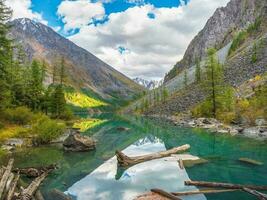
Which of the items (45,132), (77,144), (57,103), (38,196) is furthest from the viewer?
(57,103)

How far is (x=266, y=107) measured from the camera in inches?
2586

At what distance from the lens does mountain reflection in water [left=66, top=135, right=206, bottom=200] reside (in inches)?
797

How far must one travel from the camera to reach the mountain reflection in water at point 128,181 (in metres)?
20.2

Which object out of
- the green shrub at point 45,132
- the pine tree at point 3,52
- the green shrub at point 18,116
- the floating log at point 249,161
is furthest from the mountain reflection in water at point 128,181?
the green shrub at point 18,116

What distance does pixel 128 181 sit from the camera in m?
23.3

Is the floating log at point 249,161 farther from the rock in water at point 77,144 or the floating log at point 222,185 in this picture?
the rock in water at point 77,144

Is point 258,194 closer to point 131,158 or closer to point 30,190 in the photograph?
point 30,190

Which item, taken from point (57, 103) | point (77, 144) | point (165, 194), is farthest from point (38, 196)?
point (57, 103)

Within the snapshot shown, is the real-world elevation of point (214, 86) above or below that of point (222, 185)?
above

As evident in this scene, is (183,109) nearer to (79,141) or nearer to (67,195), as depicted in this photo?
(79,141)

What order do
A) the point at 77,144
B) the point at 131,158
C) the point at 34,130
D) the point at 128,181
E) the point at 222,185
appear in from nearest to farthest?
the point at 222,185 → the point at 128,181 → the point at 131,158 → the point at 77,144 → the point at 34,130

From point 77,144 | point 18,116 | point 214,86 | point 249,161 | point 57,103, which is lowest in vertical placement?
point 249,161

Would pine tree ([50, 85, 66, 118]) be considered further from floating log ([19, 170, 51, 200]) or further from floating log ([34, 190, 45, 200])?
floating log ([34, 190, 45, 200])

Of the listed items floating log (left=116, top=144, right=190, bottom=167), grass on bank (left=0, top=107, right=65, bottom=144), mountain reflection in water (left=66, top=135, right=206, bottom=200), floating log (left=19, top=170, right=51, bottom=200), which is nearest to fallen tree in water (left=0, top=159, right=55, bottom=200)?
floating log (left=19, top=170, right=51, bottom=200)
